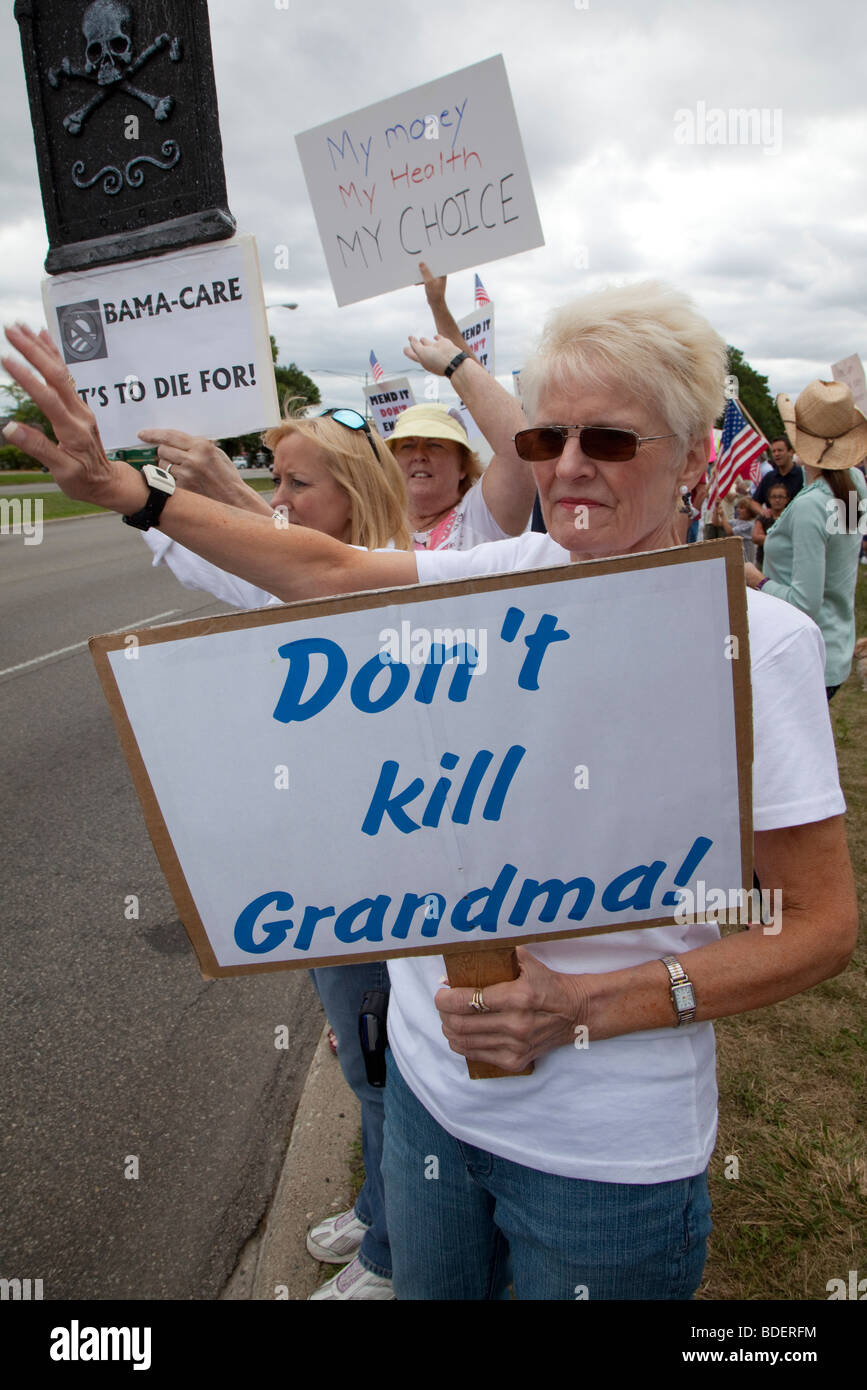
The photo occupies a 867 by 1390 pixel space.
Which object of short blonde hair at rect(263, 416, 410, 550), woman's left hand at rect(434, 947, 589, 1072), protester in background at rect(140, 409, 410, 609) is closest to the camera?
woman's left hand at rect(434, 947, 589, 1072)

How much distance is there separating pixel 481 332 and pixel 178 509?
3153 millimetres

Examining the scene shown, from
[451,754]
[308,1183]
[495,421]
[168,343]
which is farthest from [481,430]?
[308,1183]

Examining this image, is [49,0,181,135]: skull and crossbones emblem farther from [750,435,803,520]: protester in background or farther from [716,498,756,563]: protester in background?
[750,435,803,520]: protester in background

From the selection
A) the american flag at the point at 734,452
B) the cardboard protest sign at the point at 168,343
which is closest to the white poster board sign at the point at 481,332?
the cardboard protest sign at the point at 168,343

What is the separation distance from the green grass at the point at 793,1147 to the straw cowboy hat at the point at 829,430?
2006 mm

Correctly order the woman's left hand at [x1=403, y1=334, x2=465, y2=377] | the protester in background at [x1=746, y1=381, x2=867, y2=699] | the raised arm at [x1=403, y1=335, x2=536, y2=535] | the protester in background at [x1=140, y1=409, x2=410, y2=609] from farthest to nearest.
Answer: the protester in background at [x1=746, y1=381, x2=867, y2=699] → the woman's left hand at [x1=403, y1=334, x2=465, y2=377] → the raised arm at [x1=403, y1=335, x2=536, y2=535] → the protester in background at [x1=140, y1=409, x2=410, y2=609]

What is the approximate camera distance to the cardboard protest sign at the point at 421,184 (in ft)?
7.08

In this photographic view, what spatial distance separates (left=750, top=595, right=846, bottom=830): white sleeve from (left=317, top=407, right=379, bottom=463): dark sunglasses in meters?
1.42

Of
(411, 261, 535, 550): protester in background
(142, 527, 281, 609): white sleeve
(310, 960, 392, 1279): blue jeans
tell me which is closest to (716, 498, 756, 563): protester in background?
(411, 261, 535, 550): protester in background

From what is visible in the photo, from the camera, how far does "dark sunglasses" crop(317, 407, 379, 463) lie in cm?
219

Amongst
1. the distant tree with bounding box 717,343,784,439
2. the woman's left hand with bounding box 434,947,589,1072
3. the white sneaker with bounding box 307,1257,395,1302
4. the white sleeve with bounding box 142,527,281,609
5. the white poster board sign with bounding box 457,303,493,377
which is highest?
the distant tree with bounding box 717,343,784,439

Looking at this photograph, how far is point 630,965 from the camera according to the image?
1.18 meters

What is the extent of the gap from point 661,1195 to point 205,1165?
1.66 meters

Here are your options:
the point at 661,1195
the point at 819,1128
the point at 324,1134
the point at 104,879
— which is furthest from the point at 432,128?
the point at 104,879
